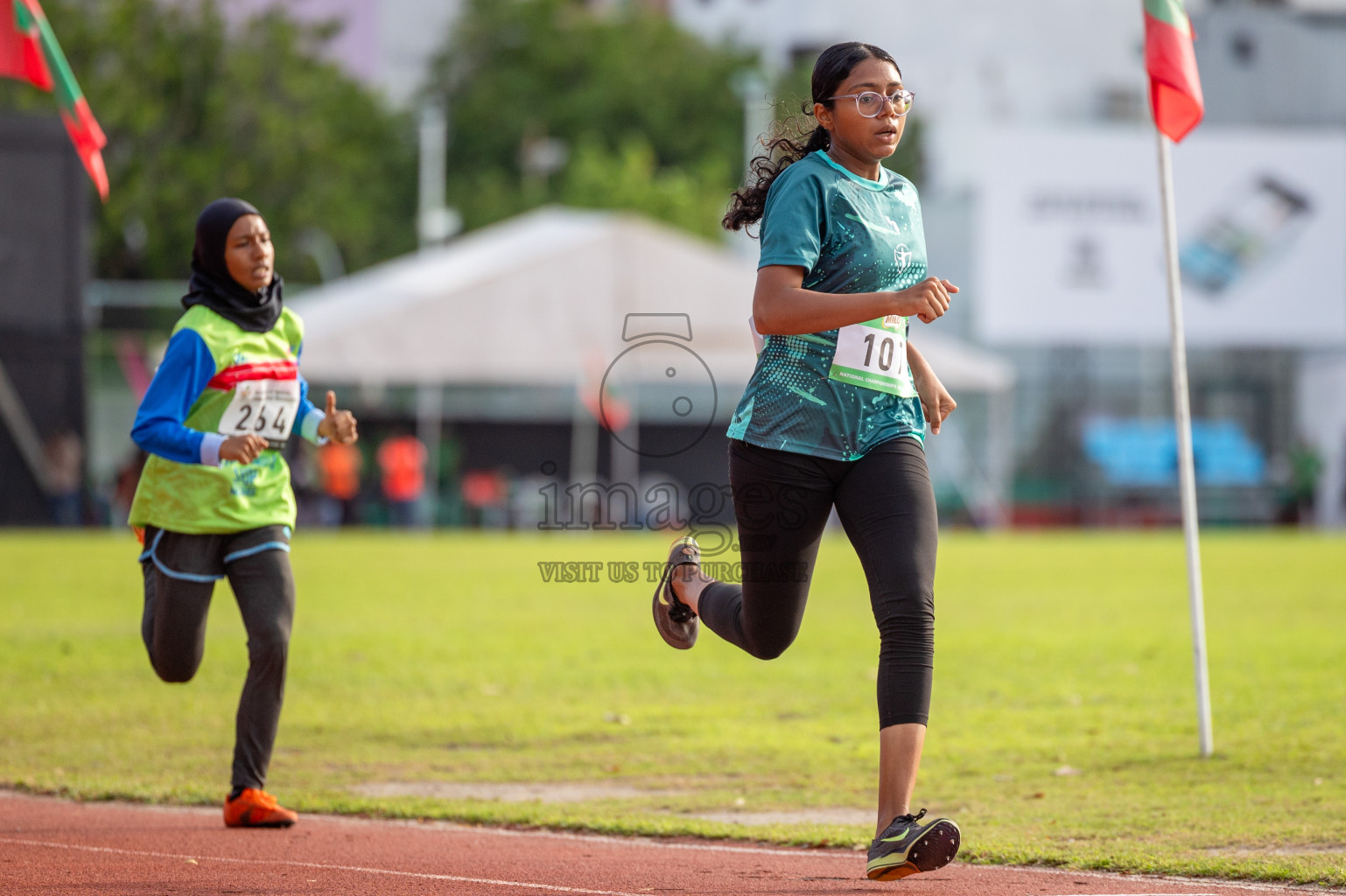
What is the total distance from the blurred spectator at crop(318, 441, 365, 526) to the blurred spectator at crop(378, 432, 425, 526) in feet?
2.03

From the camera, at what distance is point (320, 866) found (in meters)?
5.51

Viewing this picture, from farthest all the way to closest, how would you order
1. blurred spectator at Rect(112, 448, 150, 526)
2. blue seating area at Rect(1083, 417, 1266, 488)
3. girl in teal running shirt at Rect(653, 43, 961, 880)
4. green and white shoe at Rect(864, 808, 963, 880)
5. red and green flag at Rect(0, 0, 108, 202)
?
blue seating area at Rect(1083, 417, 1266, 488) < blurred spectator at Rect(112, 448, 150, 526) < red and green flag at Rect(0, 0, 108, 202) < girl in teal running shirt at Rect(653, 43, 961, 880) < green and white shoe at Rect(864, 808, 963, 880)

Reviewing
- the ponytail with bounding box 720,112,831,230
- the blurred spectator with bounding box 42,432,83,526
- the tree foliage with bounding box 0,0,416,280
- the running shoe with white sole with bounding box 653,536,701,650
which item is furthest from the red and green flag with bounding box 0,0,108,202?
the tree foliage with bounding box 0,0,416,280

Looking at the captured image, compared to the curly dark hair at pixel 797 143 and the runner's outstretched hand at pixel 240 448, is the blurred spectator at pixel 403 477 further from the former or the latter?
the curly dark hair at pixel 797 143

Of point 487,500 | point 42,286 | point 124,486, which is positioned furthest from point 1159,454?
point 42,286

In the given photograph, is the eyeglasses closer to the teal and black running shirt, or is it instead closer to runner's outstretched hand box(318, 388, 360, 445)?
the teal and black running shirt

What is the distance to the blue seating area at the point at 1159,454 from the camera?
39125mm

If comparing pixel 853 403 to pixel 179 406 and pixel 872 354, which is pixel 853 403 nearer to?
pixel 872 354

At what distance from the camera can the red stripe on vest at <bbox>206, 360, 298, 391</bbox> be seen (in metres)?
6.27

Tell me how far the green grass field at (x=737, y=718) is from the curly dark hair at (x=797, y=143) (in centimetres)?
215

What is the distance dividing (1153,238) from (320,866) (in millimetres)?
34952

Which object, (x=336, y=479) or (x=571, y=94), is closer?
(x=336, y=479)

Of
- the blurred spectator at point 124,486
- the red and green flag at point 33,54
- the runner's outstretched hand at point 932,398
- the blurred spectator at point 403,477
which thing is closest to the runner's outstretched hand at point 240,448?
the runner's outstretched hand at point 932,398

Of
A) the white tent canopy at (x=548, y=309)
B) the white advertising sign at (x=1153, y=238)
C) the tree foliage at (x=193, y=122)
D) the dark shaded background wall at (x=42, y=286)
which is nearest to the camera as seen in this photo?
the white tent canopy at (x=548, y=309)
